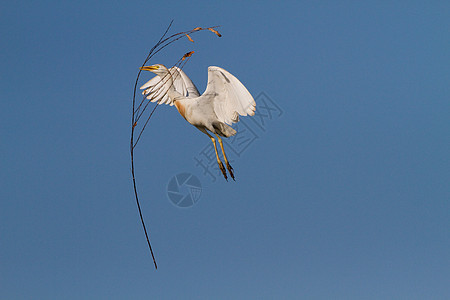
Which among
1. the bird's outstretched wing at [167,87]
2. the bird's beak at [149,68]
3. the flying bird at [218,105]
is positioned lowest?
the flying bird at [218,105]

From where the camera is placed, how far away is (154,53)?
11.0m

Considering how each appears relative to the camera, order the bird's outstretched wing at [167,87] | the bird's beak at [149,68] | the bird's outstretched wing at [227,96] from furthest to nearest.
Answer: the bird's outstretched wing at [167,87] → the bird's beak at [149,68] → the bird's outstretched wing at [227,96]

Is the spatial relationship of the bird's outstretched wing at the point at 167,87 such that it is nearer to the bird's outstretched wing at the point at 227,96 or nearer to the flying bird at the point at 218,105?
the flying bird at the point at 218,105

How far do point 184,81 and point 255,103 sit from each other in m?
2.04

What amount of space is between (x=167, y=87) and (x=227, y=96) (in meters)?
1.18

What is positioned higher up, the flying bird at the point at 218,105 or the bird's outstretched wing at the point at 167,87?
the bird's outstretched wing at the point at 167,87

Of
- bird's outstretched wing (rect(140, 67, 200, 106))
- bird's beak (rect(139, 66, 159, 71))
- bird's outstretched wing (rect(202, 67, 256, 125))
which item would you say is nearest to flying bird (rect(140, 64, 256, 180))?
bird's outstretched wing (rect(202, 67, 256, 125))

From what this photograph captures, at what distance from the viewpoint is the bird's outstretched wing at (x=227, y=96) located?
35.3ft

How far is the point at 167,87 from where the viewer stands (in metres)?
11.6

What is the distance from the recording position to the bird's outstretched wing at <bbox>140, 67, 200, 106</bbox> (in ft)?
38.2

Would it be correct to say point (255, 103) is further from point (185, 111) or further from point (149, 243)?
point (149, 243)

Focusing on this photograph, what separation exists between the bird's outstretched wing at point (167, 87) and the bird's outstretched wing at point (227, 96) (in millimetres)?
676

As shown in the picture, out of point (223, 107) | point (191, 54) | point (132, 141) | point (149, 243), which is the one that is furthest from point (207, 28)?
point (149, 243)

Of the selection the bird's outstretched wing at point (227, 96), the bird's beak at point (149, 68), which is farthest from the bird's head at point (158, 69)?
the bird's outstretched wing at point (227, 96)
